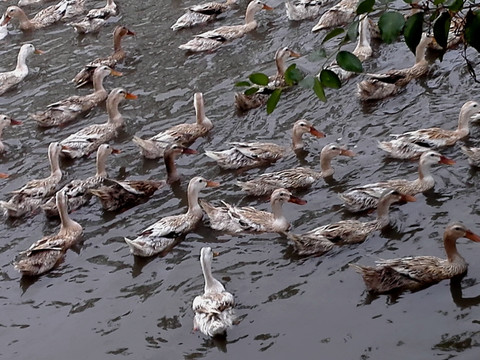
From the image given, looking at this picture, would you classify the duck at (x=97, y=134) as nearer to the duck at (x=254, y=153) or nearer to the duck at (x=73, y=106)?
the duck at (x=73, y=106)

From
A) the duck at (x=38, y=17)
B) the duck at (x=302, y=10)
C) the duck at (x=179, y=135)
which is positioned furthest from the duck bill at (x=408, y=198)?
the duck at (x=38, y=17)

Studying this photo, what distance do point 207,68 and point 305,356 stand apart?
7321mm

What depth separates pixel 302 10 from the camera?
555 inches

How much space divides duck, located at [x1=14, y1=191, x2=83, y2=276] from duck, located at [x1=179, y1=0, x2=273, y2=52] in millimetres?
5254

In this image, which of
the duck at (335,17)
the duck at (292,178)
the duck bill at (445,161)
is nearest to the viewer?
the duck bill at (445,161)

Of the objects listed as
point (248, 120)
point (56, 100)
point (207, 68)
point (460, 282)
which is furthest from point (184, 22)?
point (460, 282)

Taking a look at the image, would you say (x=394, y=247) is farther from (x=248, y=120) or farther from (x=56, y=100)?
(x=56, y=100)

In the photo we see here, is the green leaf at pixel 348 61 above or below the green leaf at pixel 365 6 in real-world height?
below

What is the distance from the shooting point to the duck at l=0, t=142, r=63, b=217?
984 centimetres

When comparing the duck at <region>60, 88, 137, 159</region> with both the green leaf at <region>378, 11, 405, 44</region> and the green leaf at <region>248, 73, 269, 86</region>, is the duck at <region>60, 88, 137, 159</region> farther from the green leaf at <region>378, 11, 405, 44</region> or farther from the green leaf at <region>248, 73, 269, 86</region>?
the green leaf at <region>378, 11, 405, 44</region>

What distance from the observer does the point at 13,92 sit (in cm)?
1373

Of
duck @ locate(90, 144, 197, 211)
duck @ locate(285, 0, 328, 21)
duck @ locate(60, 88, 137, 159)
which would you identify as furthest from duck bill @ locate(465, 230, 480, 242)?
duck @ locate(285, 0, 328, 21)

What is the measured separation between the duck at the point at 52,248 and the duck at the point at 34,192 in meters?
0.83

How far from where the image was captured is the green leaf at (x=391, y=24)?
341 cm
